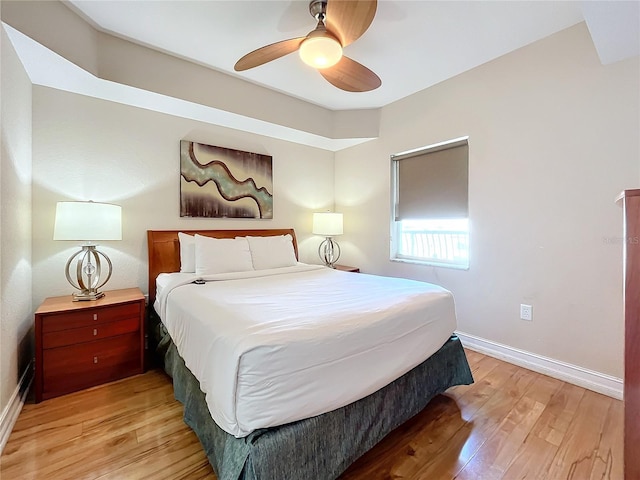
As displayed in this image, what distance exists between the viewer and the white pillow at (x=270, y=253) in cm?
293

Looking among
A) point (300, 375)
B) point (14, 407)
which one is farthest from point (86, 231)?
point (300, 375)

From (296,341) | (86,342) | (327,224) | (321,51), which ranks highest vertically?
(321,51)

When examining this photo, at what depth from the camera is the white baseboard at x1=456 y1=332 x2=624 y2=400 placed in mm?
2006

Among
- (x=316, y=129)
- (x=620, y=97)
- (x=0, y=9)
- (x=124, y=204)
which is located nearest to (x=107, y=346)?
(x=124, y=204)

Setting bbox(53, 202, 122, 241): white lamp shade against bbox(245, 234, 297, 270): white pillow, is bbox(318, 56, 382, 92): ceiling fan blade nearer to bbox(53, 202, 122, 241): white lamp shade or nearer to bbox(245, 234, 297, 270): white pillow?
bbox(245, 234, 297, 270): white pillow

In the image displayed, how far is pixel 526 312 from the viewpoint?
2428 millimetres

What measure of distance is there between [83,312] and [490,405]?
285cm

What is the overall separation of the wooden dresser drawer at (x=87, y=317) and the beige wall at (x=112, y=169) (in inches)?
20.7

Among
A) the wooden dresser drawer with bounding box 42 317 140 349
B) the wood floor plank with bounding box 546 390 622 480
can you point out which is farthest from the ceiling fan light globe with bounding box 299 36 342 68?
the wood floor plank with bounding box 546 390 622 480

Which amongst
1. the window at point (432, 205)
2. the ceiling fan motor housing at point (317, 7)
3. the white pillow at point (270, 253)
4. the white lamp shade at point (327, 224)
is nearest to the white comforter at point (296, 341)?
the white pillow at point (270, 253)

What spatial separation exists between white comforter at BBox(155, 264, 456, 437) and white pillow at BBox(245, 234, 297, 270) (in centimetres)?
82

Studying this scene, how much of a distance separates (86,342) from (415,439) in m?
2.27

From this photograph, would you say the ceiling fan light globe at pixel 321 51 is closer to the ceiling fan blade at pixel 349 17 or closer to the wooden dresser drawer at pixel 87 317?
the ceiling fan blade at pixel 349 17

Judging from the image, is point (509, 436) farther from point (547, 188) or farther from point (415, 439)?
point (547, 188)
